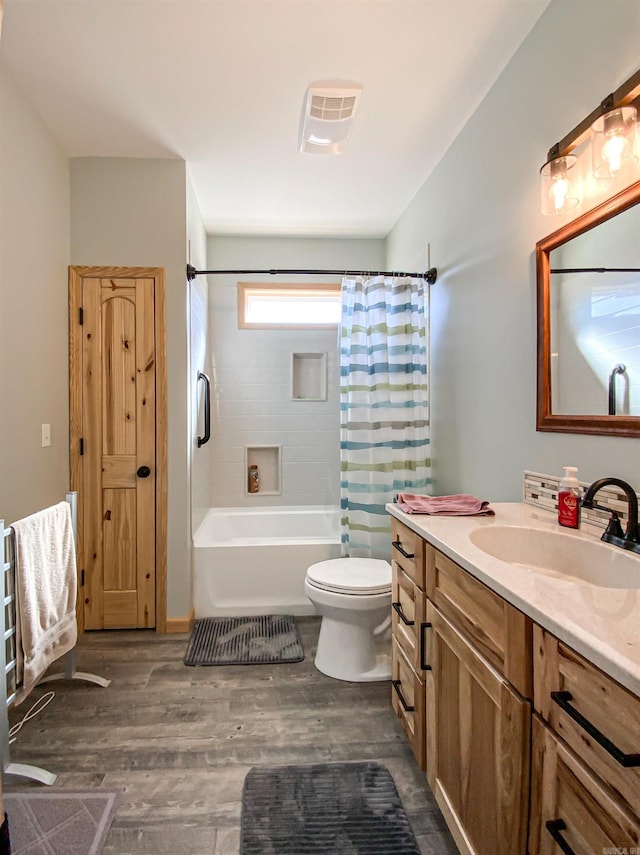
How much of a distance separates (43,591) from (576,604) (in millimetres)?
1796

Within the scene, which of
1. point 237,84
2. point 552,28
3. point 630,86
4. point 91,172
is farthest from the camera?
point 91,172

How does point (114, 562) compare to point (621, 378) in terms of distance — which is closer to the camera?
point (621, 378)

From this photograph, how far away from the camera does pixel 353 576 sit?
2.26 m

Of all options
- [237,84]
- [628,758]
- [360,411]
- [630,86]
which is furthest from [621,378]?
[237,84]

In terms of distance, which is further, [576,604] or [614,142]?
[614,142]

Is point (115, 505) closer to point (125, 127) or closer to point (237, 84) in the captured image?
point (125, 127)

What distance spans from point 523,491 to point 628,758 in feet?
3.95

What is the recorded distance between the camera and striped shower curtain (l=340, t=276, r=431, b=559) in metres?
2.62

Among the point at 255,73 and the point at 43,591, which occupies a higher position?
the point at 255,73

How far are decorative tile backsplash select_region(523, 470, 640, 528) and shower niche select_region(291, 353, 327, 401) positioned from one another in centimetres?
221

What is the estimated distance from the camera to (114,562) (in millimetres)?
2637

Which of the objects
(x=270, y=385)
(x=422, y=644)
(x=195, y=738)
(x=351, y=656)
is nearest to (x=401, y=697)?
(x=422, y=644)

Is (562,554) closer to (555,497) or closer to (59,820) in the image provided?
(555,497)

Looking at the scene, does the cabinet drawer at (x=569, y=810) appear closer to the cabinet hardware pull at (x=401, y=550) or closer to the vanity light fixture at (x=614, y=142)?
the cabinet hardware pull at (x=401, y=550)
